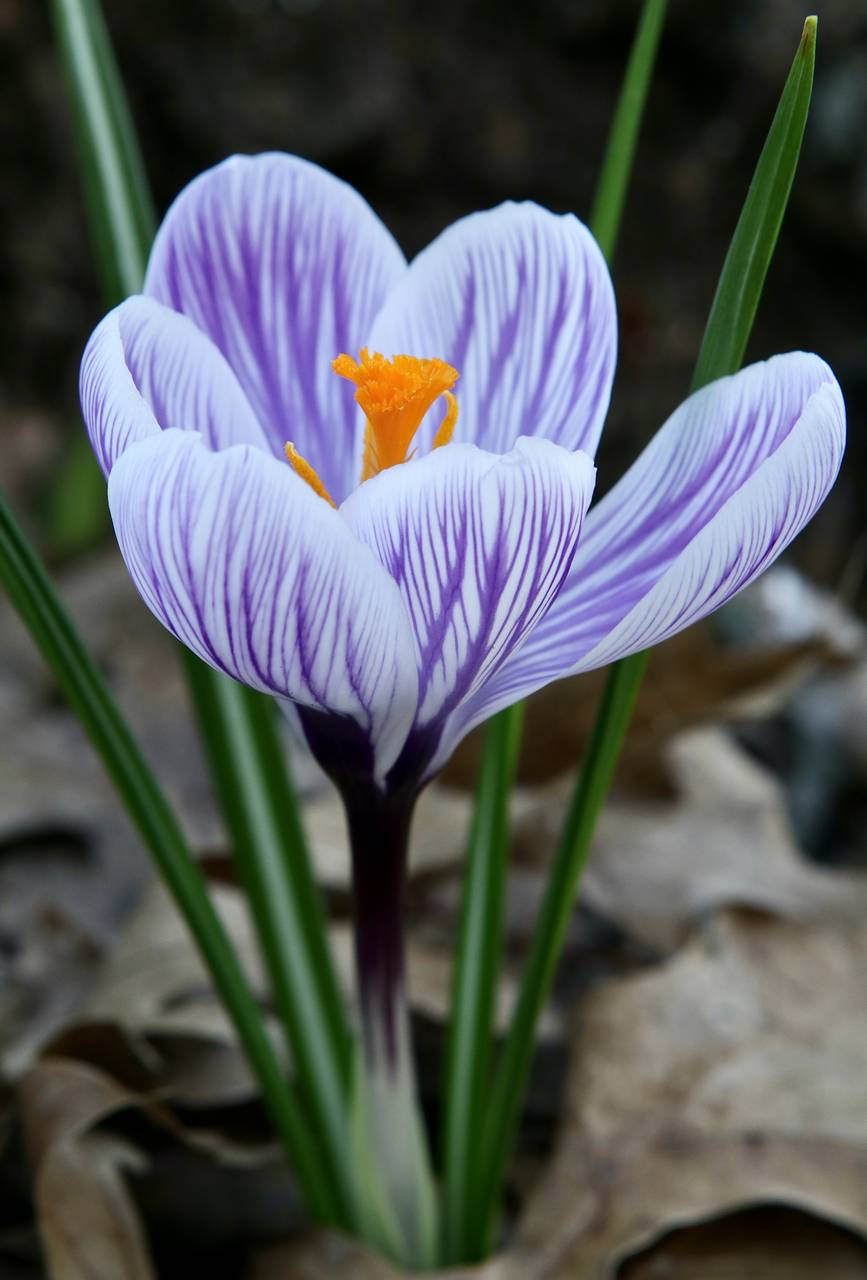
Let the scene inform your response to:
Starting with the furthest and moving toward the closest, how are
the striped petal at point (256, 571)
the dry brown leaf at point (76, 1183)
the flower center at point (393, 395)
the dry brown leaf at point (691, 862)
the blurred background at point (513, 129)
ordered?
the blurred background at point (513, 129) < the dry brown leaf at point (691, 862) < the dry brown leaf at point (76, 1183) < the flower center at point (393, 395) < the striped petal at point (256, 571)

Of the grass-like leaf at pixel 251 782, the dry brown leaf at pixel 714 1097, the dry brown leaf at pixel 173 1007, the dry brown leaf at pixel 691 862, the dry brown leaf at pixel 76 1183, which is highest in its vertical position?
the grass-like leaf at pixel 251 782

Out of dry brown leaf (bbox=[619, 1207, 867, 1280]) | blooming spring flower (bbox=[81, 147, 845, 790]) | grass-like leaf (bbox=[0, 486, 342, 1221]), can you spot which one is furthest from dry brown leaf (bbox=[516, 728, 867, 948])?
blooming spring flower (bbox=[81, 147, 845, 790])

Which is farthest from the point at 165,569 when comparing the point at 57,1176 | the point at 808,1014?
the point at 808,1014

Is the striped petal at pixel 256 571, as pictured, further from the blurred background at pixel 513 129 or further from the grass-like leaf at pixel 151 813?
the blurred background at pixel 513 129

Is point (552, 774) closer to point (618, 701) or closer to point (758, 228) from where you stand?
point (618, 701)

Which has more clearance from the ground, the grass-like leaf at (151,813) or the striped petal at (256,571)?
the striped petal at (256,571)

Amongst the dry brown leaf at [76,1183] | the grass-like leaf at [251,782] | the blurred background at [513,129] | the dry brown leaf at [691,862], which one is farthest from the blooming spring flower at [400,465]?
the blurred background at [513,129]

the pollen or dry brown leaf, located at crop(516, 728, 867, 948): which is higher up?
the pollen

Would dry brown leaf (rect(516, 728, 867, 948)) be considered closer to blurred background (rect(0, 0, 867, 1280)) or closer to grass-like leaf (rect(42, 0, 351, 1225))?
blurred background (rect(0, 0, 867, 1280))

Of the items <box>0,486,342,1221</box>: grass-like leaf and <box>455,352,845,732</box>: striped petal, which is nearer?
<box>455,352,845,732</box>: striped petal
